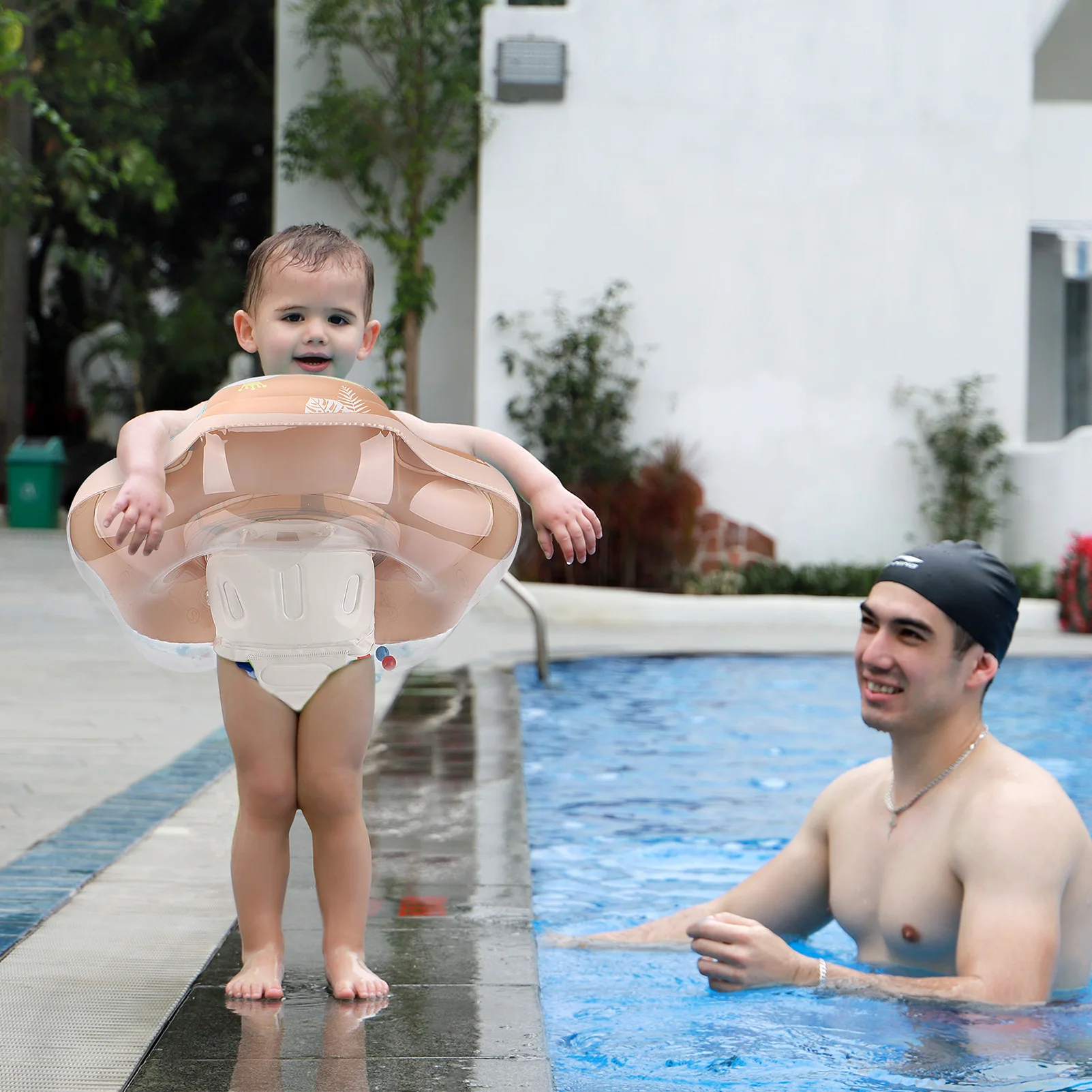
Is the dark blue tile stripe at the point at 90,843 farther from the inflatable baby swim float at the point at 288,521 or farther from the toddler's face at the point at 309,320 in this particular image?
the toddler's face at the point at 309,320

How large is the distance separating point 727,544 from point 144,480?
1181 centimetres

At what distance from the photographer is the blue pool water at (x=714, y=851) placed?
9.91 ft

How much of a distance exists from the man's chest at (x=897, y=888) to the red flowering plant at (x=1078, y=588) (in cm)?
945

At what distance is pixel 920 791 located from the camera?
10.6ft

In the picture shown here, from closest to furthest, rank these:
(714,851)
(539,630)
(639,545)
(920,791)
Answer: (920,791) < (714,851) < (539,630) < (639,545)

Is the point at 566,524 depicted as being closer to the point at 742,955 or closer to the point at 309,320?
the point at 309,320

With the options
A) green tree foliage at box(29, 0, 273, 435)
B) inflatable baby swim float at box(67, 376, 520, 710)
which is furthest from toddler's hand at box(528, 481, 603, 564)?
green tree foliage at box(29, 0, 273, 435)

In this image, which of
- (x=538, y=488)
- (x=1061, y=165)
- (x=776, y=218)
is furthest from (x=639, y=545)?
(x=538, y=488)

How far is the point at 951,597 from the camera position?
3057mm

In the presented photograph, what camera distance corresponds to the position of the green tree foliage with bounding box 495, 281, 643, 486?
45.9 feet

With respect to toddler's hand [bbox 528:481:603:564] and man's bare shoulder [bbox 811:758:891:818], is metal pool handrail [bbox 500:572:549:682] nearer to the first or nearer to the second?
man's bare shoulder [bbox 811:758:891:818]

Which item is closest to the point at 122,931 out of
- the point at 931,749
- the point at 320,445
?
the point at 320,445

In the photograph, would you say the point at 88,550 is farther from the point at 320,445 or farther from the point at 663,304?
the point at 663,304

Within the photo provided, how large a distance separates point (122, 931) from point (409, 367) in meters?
12.7
